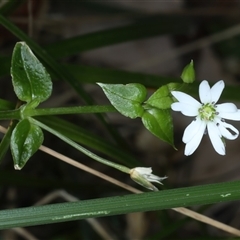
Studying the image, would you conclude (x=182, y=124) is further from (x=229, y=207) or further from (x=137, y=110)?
(x=137, y=110)

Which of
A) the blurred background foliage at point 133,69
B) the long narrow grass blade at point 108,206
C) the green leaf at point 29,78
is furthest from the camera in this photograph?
the blurred background foliage at point 133,69

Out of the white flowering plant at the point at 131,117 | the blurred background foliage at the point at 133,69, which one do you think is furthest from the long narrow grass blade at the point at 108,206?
the blurred background foliage at the point at 133,69

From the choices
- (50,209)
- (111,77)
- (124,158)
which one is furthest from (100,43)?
(50,209)

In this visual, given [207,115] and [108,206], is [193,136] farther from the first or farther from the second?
[108,206]

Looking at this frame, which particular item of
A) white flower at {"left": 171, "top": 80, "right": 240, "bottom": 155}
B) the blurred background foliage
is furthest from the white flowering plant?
the blurred background foliage

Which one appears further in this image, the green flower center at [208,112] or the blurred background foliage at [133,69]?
the blurred background foliage at [133,69]

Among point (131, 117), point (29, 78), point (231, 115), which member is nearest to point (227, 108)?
point (231, 115)

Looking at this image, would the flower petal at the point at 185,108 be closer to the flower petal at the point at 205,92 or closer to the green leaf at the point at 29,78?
the flower petal at the point at 205,92
